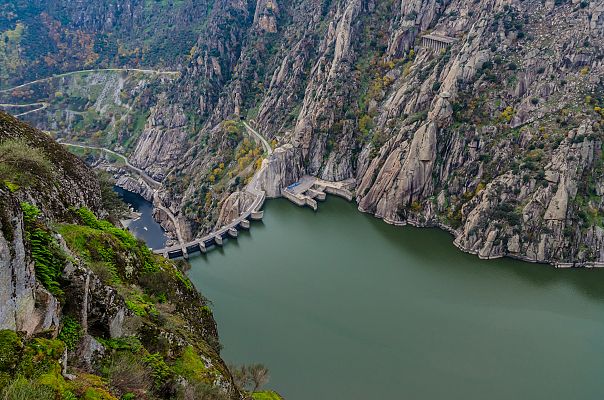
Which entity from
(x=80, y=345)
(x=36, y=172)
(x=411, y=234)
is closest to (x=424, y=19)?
(x=411, y=234)

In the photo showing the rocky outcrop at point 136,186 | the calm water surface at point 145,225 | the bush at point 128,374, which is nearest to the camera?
the bush at point 128,374

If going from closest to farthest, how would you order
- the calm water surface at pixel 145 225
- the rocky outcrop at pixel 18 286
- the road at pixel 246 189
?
the rocky outcrop at pixel 18 286, the road at pixel 246 189, the calm water surface at pixel 145 225

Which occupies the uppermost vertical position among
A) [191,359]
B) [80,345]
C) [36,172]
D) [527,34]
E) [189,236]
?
[527,34]

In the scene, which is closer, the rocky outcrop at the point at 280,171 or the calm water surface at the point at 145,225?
the calm water surface at the point at 145,225

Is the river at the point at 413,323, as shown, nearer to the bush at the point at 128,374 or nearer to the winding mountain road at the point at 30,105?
the bush at the point at 128,374

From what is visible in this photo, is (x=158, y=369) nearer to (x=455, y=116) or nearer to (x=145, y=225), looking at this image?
(x=455, y=116)

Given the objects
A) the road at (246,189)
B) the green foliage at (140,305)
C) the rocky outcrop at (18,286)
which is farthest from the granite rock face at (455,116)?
the rocky outcrop at (18,286)

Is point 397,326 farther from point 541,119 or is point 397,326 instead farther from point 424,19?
point 424,19

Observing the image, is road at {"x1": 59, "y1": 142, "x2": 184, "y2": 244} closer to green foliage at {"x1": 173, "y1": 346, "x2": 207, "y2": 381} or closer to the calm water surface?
the calm water surface
